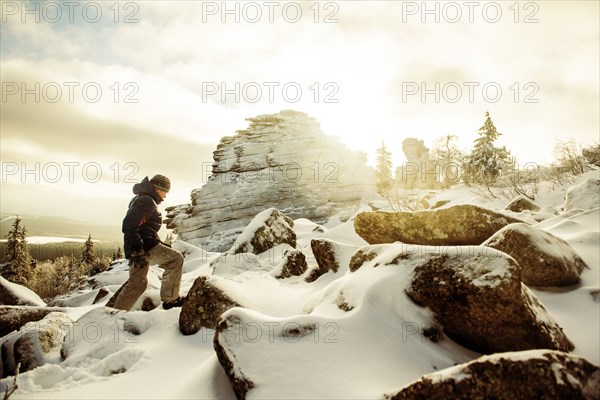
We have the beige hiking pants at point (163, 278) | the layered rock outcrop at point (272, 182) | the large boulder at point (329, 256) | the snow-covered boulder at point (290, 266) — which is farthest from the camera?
the layered rock outcrop at point (272, 182)

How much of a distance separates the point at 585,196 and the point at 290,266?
7.29 metres

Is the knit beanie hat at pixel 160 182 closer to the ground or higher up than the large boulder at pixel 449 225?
higher up

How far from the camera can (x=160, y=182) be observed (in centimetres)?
545

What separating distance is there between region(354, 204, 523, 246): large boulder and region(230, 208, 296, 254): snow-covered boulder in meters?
5.45

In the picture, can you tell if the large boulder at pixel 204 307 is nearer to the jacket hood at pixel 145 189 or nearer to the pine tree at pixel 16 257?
the jacket hood at pixel 145 189

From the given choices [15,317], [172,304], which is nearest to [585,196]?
[172,304]

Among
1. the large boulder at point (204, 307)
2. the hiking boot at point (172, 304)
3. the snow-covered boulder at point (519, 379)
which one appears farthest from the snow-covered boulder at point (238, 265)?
the snow-covered boulder at point (519, 379)

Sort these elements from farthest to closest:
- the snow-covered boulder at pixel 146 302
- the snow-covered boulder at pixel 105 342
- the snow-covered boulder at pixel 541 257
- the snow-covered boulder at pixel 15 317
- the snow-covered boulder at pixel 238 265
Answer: the snow-covered boulder at pixel 238 265, the snow-covered boulder at pixel 146 302, the snow-covered boulder at pixel 15 317, the snow-covered boulder at pixel 541 257, the snow-covered boulder at pixel 105 342

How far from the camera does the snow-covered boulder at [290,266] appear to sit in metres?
6.66

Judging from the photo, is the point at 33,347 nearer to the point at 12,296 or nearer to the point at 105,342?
the point at 105,342

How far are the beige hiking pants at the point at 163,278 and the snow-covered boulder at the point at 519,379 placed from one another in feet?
14.9

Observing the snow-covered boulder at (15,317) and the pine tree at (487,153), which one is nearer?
the snow-covered boulder at (15,317)

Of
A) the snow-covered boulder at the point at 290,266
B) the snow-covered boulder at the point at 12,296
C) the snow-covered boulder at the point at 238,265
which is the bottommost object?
the snow-covered boulder at the point at 12,296

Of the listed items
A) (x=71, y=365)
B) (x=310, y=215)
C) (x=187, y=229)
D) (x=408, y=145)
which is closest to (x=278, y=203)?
(x=310, y=215)
